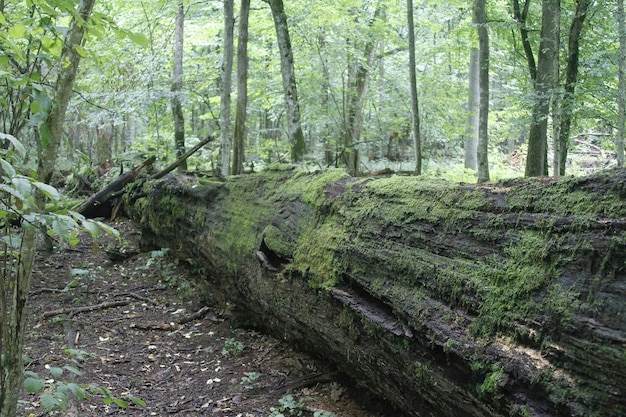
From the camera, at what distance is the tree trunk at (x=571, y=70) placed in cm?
769

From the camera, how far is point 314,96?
13297mm

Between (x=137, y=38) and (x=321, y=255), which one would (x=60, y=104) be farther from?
(x=321, y=255)

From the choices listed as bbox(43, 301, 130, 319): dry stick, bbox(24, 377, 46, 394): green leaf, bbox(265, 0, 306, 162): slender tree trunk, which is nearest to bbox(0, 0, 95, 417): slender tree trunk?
bbox(24, 377, 46, 394): green leaf

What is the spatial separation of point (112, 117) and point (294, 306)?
9867 millimetres

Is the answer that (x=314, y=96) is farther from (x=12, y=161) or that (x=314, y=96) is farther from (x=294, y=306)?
(x=12, y=161)

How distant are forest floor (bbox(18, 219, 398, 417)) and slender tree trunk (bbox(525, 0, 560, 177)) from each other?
6.28 metres

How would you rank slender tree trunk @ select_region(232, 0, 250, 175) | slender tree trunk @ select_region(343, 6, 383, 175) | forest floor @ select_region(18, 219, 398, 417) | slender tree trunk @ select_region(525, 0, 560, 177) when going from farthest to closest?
slender tree trunk @ select_region(343, 6, 383, 175), slender tree trunk @ select_region(232, 0, 250, 175), slender tree trunk @ select_region(525, 0, 560, 177), forest floor @ select_region(18, 219, 398, 417)

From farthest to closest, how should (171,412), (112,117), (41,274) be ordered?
(112,117), (41,274), (171,412)

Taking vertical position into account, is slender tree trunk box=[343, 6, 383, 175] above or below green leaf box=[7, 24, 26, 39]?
above

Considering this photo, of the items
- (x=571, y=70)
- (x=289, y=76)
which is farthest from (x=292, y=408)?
(x=571, y=70)

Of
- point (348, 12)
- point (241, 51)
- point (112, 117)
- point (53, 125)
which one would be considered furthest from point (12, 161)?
point (348, 12)

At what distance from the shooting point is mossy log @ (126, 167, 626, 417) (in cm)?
213

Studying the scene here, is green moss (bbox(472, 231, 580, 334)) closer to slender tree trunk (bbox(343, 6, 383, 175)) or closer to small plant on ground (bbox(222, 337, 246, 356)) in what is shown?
small plant on ground (bbox(222, 337, 246, 356))

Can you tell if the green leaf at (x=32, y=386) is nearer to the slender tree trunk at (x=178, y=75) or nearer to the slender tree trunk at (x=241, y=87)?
the slender tree trunk at (x=241, y=87)
